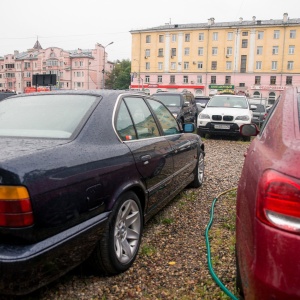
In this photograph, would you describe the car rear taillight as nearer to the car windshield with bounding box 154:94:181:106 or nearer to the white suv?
the white suv

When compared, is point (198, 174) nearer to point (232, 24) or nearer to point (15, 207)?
point (15, 207)

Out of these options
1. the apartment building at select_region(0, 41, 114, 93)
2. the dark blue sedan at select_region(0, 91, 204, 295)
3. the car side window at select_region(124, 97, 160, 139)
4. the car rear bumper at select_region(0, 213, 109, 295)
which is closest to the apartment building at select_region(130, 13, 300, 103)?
the apartment building at select_region(0, 41, 114, 93)

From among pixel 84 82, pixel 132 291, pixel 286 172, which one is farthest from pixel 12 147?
pixel 84 82

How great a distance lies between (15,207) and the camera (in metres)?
1.81

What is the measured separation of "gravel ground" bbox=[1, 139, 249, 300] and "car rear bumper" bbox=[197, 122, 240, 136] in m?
6.74

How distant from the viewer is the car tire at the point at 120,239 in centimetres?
246

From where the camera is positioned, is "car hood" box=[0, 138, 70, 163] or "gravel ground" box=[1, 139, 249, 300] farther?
"gravel ground" box=[1, 139, 249, 300]

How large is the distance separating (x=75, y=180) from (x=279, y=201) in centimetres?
124

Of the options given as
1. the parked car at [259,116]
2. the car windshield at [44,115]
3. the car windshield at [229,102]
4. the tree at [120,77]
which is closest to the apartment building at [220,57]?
the tree at [120,77]

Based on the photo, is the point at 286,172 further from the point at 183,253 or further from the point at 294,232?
the point at 183,253

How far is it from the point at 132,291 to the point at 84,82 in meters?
83.7

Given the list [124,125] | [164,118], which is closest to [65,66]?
[164,118]

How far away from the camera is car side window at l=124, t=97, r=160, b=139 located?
3234mm

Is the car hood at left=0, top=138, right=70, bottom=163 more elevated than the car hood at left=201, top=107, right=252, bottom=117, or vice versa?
the car hood at left=201, top=107, right=252, bottom=117
